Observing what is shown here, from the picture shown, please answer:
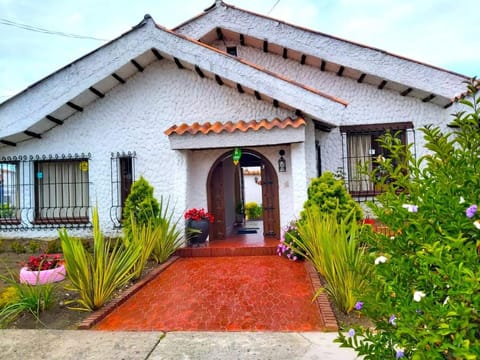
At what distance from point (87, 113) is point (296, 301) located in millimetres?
9611

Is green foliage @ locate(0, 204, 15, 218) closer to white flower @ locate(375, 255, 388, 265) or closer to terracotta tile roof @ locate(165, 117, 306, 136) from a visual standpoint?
terracotta tile roof @ locate(165, 117, 306, 136)

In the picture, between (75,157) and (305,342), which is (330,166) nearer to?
(305,342)

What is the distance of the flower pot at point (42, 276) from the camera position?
6734 mm

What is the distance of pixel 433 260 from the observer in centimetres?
189

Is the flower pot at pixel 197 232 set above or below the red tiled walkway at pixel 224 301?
above

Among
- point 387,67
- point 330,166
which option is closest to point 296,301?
point 330,166

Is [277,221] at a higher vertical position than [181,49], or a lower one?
lower

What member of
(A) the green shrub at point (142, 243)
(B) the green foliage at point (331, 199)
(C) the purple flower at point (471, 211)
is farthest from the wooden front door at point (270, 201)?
(C) the purple flower at point (471, 211)

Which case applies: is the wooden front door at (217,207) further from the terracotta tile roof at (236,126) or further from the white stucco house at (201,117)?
the terracotta tile roof at (236,126)

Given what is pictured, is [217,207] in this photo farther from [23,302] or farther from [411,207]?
[411,207]

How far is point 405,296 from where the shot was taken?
7.05 feet

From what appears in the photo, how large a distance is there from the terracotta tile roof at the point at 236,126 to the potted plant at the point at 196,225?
246 cm

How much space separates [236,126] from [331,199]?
348cm

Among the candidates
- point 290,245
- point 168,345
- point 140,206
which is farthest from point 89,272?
point 290,245
